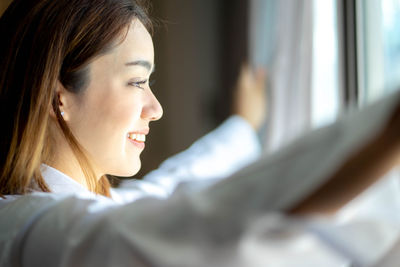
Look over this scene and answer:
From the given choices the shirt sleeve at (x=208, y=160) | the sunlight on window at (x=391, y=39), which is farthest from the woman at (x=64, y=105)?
the sunlight on window at (x=391, y=39)

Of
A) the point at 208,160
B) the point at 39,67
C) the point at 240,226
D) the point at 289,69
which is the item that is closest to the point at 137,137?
the point at 39,67

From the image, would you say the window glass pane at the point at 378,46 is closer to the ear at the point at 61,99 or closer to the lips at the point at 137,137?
the lips at the point at 137,137

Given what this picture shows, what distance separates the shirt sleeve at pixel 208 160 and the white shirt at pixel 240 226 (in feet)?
1.82

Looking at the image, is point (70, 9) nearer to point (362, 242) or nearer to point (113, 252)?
point (113, 252)

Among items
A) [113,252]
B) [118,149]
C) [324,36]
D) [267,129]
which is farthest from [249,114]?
[113,252]

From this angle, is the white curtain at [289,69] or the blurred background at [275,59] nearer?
the blurred background at [275,59]

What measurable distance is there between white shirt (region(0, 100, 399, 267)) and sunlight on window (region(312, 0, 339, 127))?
32.9 inches

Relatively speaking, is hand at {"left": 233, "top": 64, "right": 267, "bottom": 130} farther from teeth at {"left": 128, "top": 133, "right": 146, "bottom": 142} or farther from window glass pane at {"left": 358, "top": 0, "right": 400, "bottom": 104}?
teeth at {"left": 128, "top": 133, "right": 146, "bottom": 142}

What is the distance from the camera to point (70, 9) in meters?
0.78

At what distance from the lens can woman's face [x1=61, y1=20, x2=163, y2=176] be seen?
0.79 metres

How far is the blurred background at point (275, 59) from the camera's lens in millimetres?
1124

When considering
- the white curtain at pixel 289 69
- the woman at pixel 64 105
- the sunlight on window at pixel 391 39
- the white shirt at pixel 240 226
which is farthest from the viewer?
the white curtain at pixel 289 69

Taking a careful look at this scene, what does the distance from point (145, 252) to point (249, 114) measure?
91 centimetres

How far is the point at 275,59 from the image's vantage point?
1.36 metres
